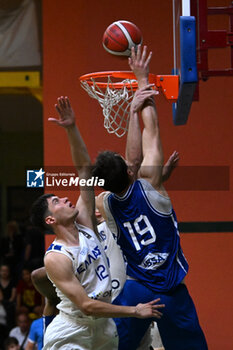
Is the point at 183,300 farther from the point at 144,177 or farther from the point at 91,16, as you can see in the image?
the point at 91,16

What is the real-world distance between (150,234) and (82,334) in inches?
31.6

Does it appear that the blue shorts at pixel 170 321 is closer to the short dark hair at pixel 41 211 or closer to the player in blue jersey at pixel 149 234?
the player in blue jersey at pixel 149 234

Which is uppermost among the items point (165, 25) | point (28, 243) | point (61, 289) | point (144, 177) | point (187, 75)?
point (165, 25)

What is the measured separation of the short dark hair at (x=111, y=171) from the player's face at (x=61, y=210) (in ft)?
0.93

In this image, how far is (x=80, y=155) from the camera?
15.2ft

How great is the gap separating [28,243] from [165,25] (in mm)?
4999

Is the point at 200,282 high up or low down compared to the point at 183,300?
down

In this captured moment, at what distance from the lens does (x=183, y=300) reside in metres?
4.77

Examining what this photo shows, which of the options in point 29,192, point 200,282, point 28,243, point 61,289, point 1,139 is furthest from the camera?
point 29,192

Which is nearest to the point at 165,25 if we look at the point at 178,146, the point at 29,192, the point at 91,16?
the point at 91,16

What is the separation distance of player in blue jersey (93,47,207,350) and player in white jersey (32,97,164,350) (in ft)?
0.46

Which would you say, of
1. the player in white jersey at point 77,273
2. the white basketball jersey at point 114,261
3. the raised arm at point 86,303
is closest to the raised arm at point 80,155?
the player in white jersey at point 77,273

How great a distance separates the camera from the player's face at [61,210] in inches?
184

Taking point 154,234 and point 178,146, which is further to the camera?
point 178,146
